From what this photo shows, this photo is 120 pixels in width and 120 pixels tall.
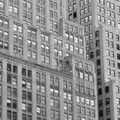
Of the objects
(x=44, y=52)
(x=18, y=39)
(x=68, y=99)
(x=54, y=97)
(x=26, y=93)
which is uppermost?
(x=18, y=39)

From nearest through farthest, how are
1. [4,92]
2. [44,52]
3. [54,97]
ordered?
[4,92] < [54,97] < [44,52]

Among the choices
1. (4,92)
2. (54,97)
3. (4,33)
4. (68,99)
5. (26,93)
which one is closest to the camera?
(4,92)

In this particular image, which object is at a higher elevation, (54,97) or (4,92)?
(4,92)

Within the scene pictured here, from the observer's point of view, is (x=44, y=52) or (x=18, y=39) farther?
(x=44, y=52)

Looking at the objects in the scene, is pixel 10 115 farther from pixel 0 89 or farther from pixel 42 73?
pixel 42 73

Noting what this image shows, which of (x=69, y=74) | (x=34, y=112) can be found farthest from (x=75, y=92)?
(x=34, y=112)

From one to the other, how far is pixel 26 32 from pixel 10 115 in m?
30.7

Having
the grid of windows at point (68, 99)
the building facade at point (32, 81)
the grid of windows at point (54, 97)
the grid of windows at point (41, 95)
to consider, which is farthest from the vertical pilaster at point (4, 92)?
the grid of windows at point (68, 99)

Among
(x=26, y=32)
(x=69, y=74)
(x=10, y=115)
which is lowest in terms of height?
(x=10, y=115)

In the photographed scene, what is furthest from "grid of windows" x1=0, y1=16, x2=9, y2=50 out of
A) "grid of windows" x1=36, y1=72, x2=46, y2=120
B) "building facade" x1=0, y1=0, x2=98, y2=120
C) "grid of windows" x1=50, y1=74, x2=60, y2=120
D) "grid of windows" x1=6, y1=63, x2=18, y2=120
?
"grid of windows" x1=50, y1=74, x2=60, y2=120

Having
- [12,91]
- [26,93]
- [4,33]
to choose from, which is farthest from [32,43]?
[12,91]

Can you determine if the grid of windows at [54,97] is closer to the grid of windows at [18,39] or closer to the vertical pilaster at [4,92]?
the grid of windows at [18,39]

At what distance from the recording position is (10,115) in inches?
6959

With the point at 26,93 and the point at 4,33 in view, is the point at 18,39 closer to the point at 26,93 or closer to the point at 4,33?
the point at 4,33
